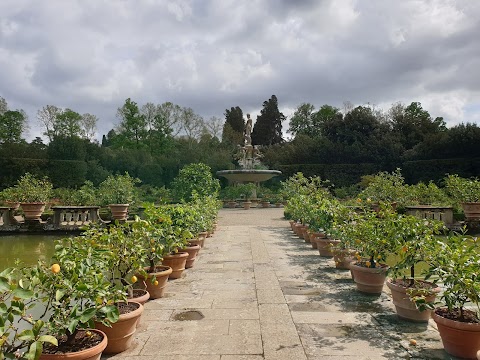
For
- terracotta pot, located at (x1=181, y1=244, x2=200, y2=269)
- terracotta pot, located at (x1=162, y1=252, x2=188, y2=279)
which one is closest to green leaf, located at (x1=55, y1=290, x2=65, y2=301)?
terracotta pot, located at (x1=162, y1=252, x2=188, y2=279)

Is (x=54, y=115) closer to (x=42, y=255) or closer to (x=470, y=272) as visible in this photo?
Answer: (x=42, y=255)

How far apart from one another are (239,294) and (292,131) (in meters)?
43.0

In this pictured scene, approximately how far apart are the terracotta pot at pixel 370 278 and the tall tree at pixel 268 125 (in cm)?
3740

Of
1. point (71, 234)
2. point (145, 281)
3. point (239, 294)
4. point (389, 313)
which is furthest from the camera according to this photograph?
point (71, 234)

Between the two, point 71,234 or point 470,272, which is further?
point 71,234

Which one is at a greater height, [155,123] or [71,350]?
[155,123]

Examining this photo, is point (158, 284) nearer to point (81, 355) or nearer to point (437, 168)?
point (81, 355)

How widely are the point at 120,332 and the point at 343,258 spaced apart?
13.1 feet

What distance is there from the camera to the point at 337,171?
2947 centimetres

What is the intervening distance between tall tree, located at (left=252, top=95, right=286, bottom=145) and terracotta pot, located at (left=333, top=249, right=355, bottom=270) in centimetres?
3600

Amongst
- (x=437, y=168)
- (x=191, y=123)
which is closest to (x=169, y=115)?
(x=191, y=123)

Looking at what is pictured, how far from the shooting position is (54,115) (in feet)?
118

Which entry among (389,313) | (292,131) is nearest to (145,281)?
(389,313)

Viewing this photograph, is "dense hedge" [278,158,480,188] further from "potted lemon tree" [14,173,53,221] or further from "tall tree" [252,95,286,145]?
"potted lemon tree" [14,173,53,221]
